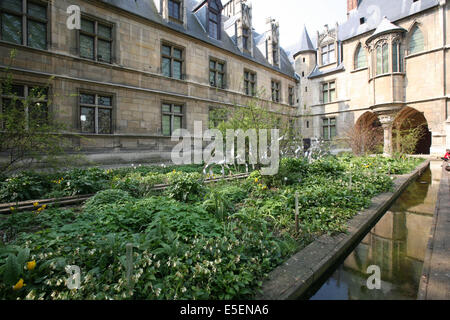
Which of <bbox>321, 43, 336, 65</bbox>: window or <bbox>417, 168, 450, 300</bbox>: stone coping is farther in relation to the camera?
<bbox>321, 43, 336, 65</bbox>: window

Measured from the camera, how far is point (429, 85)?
50.9ft

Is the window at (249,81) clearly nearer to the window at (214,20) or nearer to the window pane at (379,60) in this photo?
the window at (214,20)

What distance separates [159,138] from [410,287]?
11250 mm

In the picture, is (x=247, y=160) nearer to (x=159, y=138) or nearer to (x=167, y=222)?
(x=167, y=222)

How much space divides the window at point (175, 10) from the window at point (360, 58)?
15.0m

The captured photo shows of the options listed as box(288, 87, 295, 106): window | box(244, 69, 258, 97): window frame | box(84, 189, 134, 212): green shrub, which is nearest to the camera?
box(84, 189, 134, 212): green shrub

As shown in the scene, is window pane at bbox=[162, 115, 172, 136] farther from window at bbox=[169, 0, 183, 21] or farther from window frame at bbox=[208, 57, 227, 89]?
window at bbox=[169, 0, 183, 21]

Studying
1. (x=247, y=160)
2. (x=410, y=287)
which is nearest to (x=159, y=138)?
(x=247, y=160)

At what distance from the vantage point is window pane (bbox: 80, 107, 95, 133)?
9703 millimetres

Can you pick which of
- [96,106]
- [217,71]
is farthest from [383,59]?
[96,106]

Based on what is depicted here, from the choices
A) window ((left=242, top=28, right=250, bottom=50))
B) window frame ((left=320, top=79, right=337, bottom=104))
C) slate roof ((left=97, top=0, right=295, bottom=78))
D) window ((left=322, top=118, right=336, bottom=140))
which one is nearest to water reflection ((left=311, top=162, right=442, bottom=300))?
slate roof ((left=97, top=0, right=295, bottom=78))

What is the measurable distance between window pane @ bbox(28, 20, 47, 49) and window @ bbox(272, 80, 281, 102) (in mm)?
15537

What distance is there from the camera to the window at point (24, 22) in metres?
8.16

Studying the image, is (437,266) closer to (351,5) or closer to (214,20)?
(214,20)
